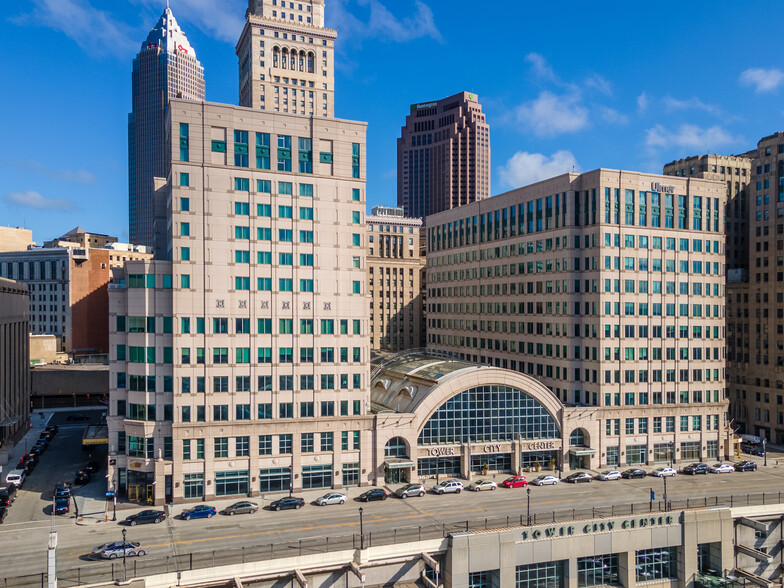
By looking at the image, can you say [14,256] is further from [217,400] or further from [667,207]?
[667,207]

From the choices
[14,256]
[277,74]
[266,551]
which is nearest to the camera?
[266,551]

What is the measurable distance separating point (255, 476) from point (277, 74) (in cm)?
10803

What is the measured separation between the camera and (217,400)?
232 feet

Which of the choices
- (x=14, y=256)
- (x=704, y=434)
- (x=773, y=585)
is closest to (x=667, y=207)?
(x=704, y=434)

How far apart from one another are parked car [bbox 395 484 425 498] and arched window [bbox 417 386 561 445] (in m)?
6.97

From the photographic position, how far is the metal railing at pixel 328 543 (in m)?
48.3

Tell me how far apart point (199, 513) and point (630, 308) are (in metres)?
63.2

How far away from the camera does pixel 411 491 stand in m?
71.8

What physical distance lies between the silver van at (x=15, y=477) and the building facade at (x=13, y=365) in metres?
7.52

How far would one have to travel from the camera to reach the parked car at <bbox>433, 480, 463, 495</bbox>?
73.2m

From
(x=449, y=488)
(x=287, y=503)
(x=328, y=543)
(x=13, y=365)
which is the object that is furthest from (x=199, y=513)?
(x=13, y=365)

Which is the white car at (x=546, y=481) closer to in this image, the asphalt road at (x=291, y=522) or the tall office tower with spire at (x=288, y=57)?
the asphalt road at (x=291, y=522)

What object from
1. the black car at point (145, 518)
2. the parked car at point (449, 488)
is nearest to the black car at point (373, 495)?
the parked car at point (449, 488)

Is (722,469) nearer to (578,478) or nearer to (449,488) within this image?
(578,478)
